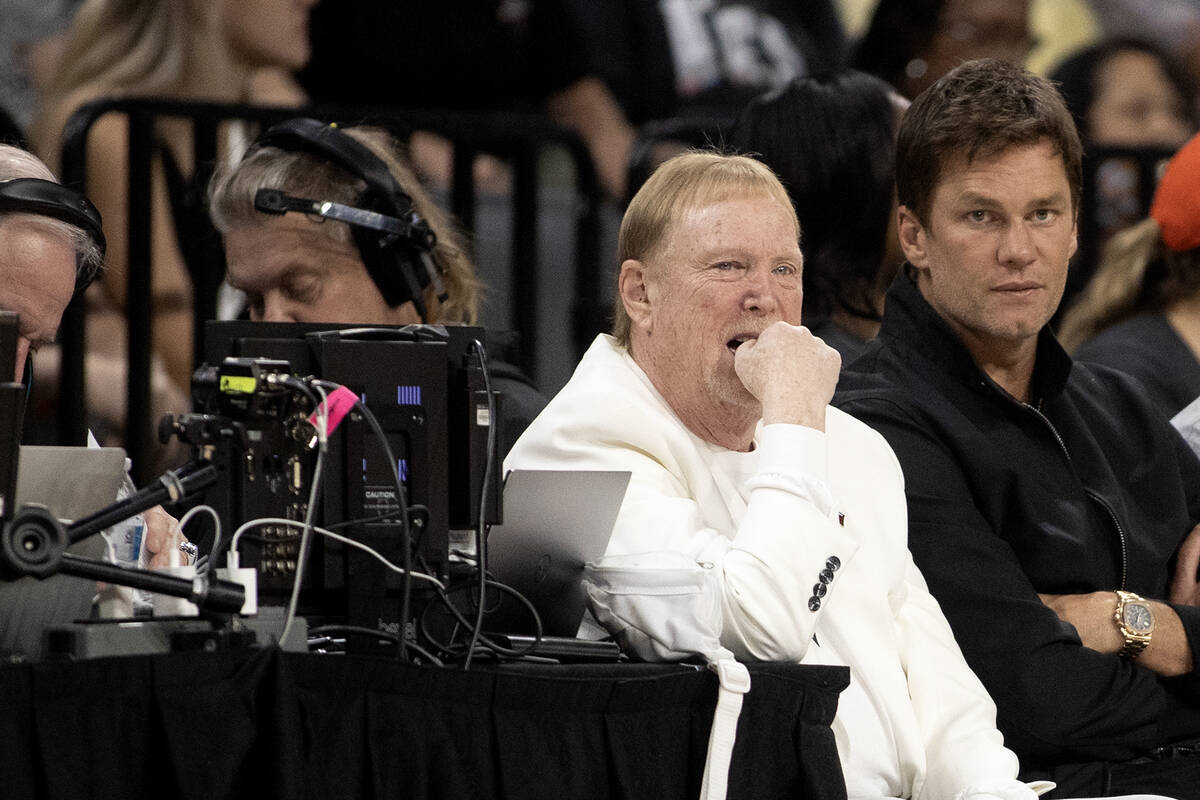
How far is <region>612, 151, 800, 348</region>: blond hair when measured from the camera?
9.82 feet

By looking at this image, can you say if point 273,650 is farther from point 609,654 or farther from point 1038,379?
point 1038,379

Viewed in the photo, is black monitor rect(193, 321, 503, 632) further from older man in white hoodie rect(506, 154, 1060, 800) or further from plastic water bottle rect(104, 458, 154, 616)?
older man in white hoodie rect(506, 154, 1060, 800)

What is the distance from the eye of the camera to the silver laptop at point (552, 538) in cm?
252

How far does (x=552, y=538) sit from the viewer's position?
261 cm

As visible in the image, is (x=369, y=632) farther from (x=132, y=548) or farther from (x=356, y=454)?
(x=132, y=548)

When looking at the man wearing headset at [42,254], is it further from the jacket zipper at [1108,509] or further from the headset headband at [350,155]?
the jacket zipper at [1108,509]

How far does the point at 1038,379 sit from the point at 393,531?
171cm

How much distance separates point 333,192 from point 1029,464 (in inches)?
59.8

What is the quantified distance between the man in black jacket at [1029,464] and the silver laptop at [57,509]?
1.58 meters

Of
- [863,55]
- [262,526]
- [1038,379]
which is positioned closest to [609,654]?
[262,526]

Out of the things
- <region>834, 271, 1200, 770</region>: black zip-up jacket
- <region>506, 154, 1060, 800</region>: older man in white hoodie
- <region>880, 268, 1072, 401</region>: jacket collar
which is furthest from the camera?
<region>880, 268, 1072, 401</region>: jacket collar

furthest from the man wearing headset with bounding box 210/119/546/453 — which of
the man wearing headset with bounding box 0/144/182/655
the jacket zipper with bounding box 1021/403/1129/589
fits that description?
the jacket zipper with bounding box 1021/403/1129/589

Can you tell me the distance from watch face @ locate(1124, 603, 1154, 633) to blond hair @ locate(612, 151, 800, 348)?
0.95m

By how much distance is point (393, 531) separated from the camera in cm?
237
